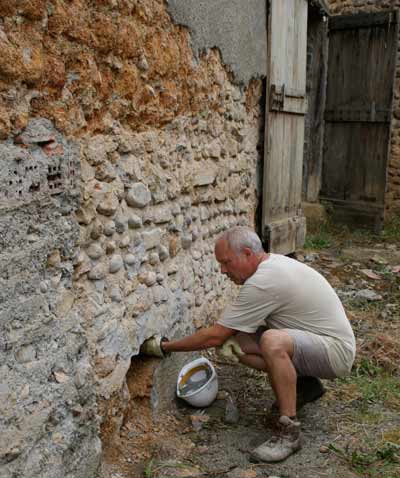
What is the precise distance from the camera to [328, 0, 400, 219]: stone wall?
26.9ft

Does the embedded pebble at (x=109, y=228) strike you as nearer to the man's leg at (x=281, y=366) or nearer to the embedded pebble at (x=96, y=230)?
the embedded pebble at (x=96, y=230)

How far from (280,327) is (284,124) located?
8.39 feet

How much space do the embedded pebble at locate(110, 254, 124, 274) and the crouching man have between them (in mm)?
558

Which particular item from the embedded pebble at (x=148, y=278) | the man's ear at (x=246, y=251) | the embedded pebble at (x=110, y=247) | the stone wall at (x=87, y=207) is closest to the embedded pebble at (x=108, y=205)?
the stone wall at (x=87, y=207)

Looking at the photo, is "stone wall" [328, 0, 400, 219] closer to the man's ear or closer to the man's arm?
the man's ear

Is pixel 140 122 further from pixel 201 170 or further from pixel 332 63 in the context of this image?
pixel 332 63

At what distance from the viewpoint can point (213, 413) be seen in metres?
3.16

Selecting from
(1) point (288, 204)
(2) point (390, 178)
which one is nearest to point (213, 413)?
(1) point (288, 204)

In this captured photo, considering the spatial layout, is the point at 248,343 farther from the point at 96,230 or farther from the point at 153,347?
the point at 96,230

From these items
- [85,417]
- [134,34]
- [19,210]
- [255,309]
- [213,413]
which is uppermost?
[134,34]

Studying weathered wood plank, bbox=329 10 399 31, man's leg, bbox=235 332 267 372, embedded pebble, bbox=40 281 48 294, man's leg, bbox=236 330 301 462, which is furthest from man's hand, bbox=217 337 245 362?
weathered wood plank, bbox=329 10 399 31

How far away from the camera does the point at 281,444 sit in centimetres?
275

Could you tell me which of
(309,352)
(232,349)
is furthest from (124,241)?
(309,352)

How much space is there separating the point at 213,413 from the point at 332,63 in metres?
6.74
